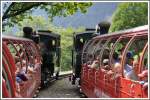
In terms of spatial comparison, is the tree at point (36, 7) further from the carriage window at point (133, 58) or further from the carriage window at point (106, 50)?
the carriage window at point (133, 58)

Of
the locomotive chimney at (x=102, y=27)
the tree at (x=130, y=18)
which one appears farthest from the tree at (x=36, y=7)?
the locomotive chimney at (x=102, y=27)

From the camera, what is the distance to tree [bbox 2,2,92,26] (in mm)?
22281

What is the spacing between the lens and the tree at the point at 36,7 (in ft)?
73.1

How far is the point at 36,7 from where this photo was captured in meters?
24.2

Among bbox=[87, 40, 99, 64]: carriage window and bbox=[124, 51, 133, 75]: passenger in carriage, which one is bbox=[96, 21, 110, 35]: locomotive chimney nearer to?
bbox=[87, 40, 99, 64]: carriage window

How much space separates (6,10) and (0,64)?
14829 millimetres

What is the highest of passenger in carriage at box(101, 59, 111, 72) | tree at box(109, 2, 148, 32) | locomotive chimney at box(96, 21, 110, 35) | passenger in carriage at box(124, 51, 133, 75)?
tree at box(109, 2, 148, 32)

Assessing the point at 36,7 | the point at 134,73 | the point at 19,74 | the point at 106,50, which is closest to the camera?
the point at 134,73

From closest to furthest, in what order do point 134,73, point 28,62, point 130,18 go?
1. point 134,73
2. point 28,62
3. point 130,18

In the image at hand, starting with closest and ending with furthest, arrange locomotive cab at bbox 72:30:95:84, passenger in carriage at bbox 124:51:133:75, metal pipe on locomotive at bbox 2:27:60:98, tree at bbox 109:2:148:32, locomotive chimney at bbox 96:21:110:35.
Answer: metal pipe on locomotive at bbox 2:27:60:98
passenger in carriage at bbox 124:51:133:75
locomotive chimney at bbox 96:21:110:35
locomotive cab at bbox 72:30:95:84
tree at bbox 109:2:148:32

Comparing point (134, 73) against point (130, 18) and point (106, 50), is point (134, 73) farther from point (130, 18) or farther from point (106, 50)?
point (130, 18)

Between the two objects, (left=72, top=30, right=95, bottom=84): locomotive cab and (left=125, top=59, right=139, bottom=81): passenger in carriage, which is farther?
(left=72, top=30, right=95, bottom=84): locomotive cab

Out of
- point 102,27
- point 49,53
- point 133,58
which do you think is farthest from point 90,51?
point 49,53

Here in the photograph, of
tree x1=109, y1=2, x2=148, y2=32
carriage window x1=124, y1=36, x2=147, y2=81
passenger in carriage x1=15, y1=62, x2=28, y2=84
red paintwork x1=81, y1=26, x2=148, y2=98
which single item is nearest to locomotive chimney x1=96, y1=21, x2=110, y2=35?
red paintwork x1=81, y1=26, x2=148, y2=98
